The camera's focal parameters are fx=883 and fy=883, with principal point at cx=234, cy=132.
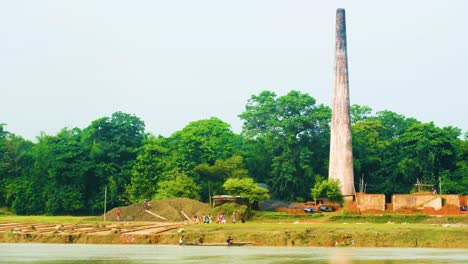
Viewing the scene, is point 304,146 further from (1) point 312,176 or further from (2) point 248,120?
(2) point 248,120

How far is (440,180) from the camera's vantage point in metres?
89.2

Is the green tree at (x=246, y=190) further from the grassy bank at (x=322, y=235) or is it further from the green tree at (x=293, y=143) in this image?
the green tree at (x=293, y=143)

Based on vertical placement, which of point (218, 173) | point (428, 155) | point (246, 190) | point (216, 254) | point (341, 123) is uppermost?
point (341, 123)

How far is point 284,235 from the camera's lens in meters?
59.6

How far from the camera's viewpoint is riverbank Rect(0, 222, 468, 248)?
57188 millimetres

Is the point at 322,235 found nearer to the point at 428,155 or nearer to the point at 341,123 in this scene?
the point at 341,123

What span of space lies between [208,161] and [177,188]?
1008cm

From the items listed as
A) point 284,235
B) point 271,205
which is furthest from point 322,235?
point 271,205

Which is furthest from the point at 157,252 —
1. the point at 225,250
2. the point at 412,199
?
the point at 412,199

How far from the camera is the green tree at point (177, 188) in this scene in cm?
8506

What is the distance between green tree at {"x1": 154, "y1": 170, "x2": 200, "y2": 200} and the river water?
25361 mm

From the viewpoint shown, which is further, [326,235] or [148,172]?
[148,172]

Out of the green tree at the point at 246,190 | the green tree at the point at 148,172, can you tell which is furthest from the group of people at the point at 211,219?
the green tree at the point at 148,172

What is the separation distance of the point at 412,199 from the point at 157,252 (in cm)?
3293
